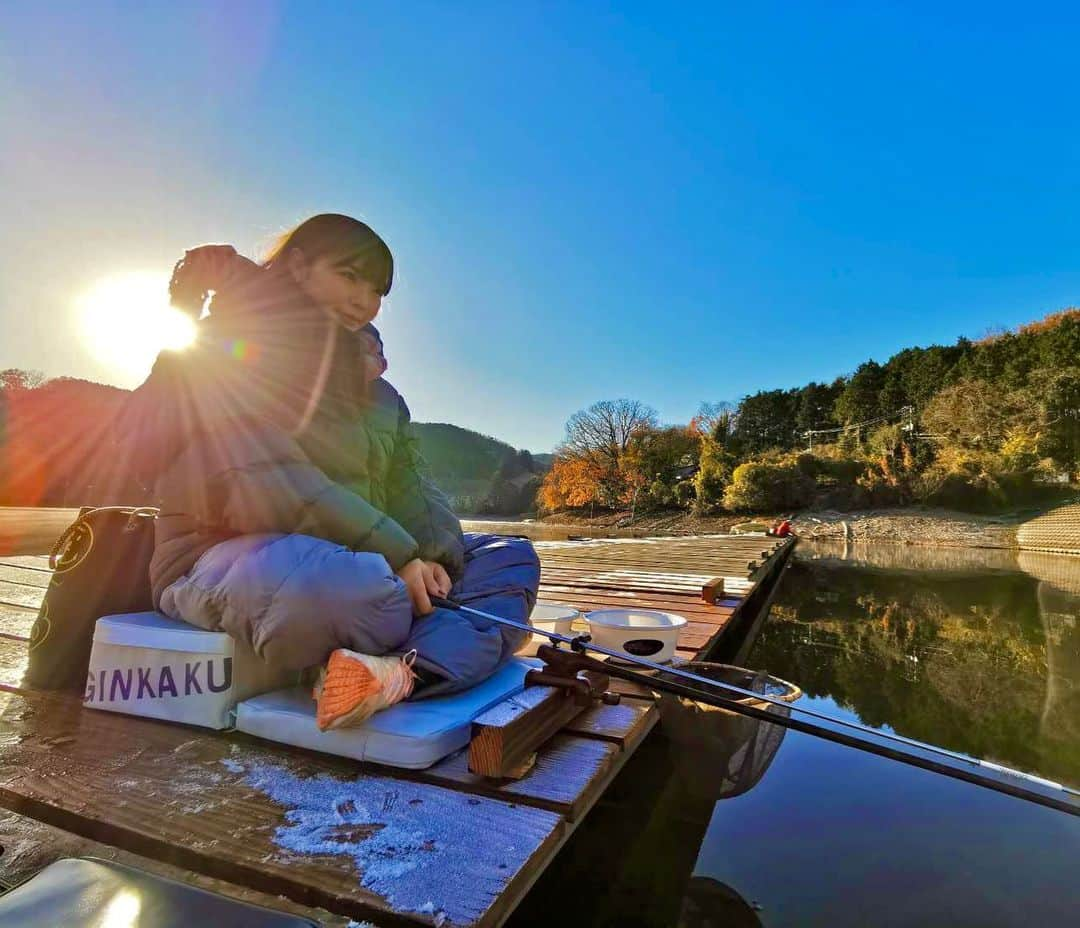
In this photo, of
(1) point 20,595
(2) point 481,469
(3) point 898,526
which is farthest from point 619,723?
(2) point 481,469

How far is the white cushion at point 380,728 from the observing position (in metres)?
1.31

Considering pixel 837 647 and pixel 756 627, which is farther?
pixel 756 627

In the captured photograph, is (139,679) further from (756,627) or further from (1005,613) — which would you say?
(1005,613)

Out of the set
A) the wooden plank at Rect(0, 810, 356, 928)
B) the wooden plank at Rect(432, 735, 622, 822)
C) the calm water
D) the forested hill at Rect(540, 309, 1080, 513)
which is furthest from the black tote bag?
the forested hill at Rect(540, 309, 1080, 513)

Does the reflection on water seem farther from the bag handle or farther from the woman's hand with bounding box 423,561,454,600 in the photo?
the bag handle

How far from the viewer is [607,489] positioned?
37.0 m

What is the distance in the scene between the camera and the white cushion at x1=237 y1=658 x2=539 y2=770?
4.29 feet

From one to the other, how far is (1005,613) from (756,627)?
11.9 ft

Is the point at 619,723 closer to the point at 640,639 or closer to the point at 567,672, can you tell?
the point at 567,672

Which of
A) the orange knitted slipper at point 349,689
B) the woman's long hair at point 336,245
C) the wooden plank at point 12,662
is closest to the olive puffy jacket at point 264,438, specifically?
the woman's long hair at point 336,245

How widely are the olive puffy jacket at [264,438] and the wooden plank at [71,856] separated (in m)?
0.66

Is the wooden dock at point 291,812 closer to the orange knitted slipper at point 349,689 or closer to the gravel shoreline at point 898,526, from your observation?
the orange knitted slipper at point 349,689

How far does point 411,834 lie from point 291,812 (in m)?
0.25

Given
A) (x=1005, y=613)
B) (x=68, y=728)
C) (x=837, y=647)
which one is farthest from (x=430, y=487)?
(x=1005, y=613)
